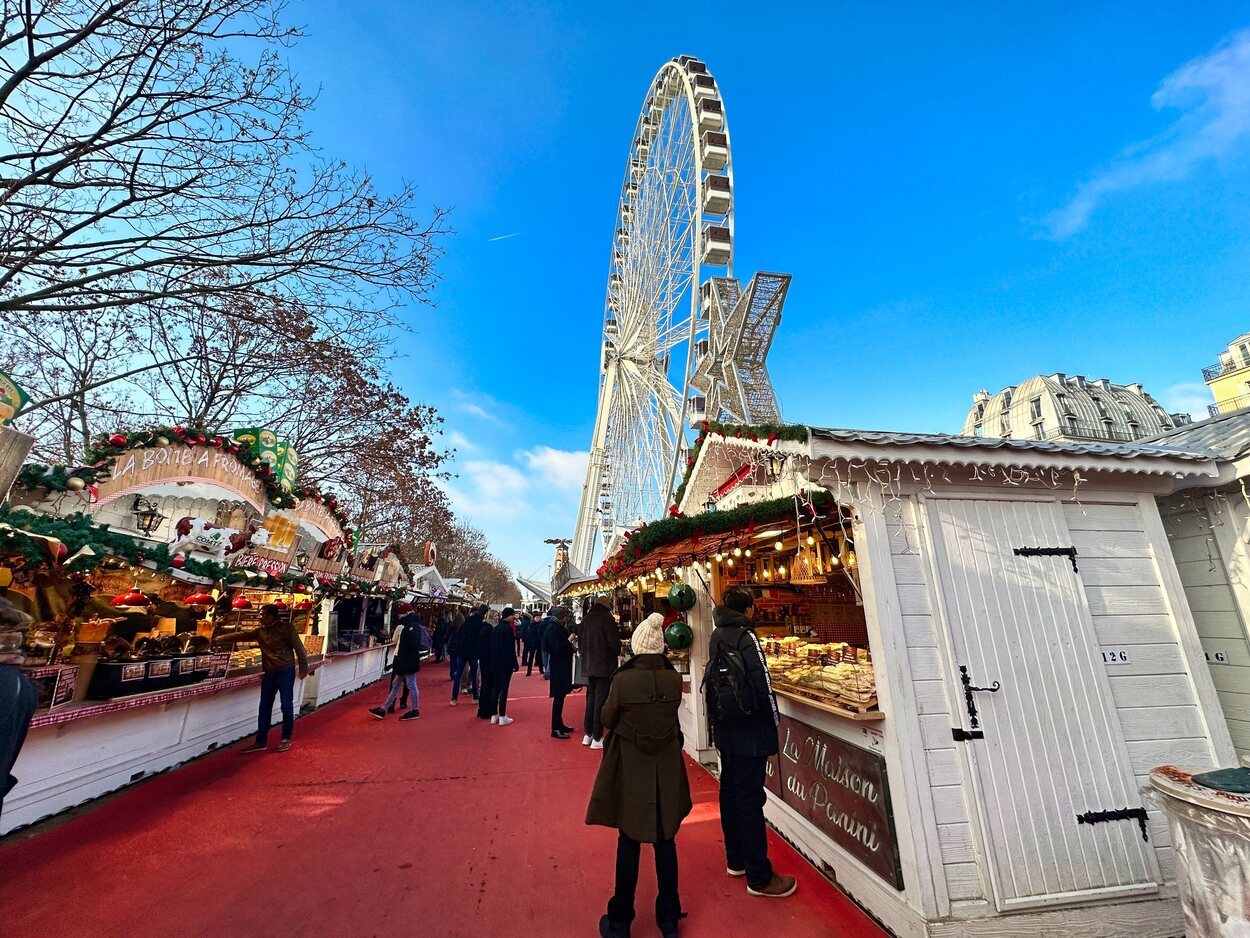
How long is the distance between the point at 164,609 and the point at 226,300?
4220 millimetres

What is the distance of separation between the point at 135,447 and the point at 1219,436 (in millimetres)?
9437

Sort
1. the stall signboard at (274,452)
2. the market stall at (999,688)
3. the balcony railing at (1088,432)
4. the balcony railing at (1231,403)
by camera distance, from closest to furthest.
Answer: the market stall at (999,688)
the stall signboard at (274,452)
the balcony railing at (1231,403)
the balcony railing at (1088,432)

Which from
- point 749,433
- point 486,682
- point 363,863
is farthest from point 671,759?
point 486,682

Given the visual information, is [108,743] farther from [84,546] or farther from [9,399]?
[9,399]

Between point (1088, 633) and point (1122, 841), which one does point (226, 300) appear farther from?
point (1122, 841)

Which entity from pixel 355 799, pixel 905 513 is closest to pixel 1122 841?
pixel 905 513

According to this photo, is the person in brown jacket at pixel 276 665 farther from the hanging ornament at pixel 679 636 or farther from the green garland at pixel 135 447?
the hanging ornament at pixel 679 636

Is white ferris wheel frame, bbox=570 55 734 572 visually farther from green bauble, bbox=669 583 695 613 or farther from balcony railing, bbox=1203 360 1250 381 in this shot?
balcony railing, bbox=1203 360 1250 381

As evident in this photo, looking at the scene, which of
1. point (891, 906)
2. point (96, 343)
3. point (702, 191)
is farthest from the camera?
point (702, 191)

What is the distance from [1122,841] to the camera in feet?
9.41

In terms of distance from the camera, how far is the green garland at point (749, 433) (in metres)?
3.14

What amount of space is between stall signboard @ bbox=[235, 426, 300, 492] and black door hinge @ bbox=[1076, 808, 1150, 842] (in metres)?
8.58

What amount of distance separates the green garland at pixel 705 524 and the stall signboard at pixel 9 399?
15.2 feet

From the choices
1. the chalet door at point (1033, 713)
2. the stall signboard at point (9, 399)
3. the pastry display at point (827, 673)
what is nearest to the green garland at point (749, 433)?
the chalet door at point (1033, 713)
